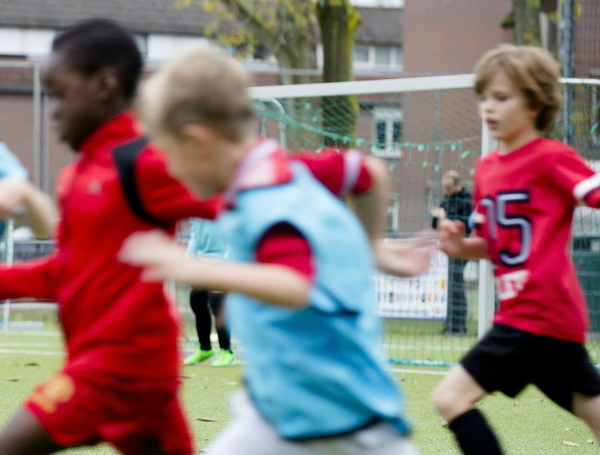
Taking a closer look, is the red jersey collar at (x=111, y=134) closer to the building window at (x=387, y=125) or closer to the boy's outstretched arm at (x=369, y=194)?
the boy's outstretched arm at (x=369, y=194)

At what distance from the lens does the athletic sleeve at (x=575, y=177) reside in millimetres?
3336

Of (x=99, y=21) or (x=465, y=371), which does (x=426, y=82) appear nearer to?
→ (x=465, y=371)

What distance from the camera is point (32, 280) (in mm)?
2842

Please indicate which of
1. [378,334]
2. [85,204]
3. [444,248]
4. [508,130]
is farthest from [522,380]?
[85,204]

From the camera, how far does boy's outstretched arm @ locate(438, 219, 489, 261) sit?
3.56 meters

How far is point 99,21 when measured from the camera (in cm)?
281

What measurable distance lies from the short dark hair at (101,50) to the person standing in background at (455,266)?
22.7 feet

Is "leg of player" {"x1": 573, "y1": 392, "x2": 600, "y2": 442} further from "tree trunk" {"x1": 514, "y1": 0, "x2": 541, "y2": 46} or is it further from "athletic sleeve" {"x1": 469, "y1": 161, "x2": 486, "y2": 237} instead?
"tree trunk" {"x1": 514, "y1": 0, "x2": 541, "y2": 46}

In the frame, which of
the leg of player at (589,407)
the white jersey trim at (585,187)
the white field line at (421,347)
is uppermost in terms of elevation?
the white jersey trim at (585,187)

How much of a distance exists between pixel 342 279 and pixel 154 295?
732mm

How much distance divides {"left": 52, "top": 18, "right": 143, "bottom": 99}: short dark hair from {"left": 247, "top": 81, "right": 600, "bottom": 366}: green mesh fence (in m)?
6.20

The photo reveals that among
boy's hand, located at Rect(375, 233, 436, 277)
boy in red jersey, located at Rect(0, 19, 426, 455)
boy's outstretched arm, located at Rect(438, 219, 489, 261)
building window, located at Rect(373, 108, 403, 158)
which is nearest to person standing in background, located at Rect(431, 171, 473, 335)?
building window, located at Rect(373, 108, 403, 158)

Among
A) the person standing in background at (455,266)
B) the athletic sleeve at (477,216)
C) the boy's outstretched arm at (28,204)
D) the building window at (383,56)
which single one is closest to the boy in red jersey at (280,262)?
the boy's outstretched arm at (28,204)

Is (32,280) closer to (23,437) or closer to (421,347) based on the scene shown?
(23,437)
